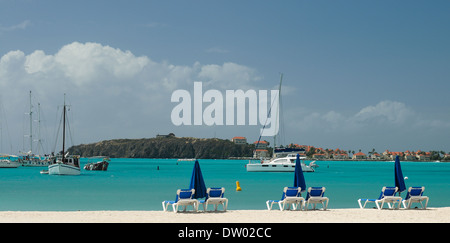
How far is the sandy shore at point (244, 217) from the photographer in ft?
51.0

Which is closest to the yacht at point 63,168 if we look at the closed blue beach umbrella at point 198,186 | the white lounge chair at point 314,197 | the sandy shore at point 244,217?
the sandy shore at point 244,217

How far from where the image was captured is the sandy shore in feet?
51.0

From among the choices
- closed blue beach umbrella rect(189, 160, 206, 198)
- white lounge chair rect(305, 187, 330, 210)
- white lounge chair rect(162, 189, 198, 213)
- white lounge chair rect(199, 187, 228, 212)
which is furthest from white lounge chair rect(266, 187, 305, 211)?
white lounge chair rect(162, 189, 198, 213)

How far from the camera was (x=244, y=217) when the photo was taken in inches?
657

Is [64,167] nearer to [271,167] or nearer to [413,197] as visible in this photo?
[271,167]

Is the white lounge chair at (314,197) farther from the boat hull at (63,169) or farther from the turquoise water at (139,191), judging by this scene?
the boat hull at (63,169)

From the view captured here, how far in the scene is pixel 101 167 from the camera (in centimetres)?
9481

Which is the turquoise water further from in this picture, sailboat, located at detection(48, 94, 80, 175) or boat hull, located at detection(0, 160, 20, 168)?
boat hull, located at detection(0, 160, 20, 168)

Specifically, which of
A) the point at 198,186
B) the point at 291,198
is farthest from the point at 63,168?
the point at 291,198

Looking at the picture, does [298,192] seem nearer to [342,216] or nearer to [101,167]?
[342,216]

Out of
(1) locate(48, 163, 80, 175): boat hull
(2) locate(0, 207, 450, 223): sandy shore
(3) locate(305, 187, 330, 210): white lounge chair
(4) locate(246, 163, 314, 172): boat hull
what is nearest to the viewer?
(2) locate(0, 207, 450, 223): sandy shore

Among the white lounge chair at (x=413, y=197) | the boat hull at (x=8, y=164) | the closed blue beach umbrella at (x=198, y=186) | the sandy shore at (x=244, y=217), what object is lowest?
the boat hull at (x=8, y=164)
